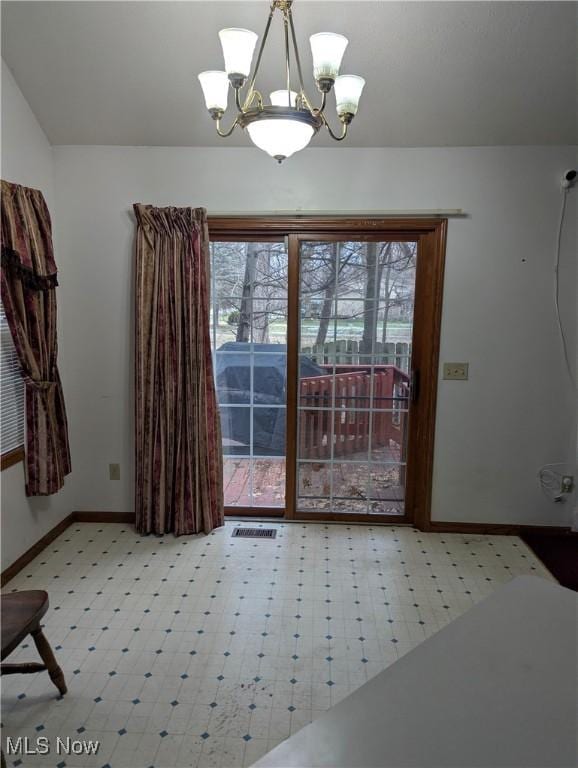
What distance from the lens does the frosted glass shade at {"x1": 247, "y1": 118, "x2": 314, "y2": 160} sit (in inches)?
58.0

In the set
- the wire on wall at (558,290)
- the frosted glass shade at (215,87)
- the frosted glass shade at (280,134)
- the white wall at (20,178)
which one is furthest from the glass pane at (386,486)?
the frosted glass shade at (215,87)

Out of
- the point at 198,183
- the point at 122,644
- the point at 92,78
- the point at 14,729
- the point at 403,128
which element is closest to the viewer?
the point at 14,729

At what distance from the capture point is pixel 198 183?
2904 millimetres

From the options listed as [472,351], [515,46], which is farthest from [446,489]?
[515,46]

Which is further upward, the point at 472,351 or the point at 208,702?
the point at 472,351

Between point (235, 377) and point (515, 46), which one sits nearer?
point (515, 46)

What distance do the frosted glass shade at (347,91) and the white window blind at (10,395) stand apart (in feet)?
6.21

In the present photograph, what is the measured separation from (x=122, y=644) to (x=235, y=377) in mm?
1692

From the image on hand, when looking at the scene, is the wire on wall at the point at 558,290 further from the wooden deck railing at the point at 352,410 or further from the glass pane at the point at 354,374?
the wooden deck railing at the point at 352,410

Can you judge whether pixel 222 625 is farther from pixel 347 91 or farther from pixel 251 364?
pixel 347 91

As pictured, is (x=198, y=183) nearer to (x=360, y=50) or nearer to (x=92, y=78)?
(x=92, y=78)

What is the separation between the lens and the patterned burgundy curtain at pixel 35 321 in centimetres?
239

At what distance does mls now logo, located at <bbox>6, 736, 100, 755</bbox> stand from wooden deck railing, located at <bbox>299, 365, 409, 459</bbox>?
1968 millimetres

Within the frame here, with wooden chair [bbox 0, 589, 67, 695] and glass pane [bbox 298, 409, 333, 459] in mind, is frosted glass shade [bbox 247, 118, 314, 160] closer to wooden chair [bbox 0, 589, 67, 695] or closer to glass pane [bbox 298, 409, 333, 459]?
wooden chair [bbox 0, 589, 67, 695]
